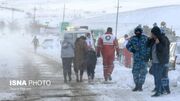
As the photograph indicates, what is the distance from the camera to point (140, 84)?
15.3 m

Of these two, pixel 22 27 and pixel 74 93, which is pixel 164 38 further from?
pixel 22 27

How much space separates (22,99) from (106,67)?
550 centimetres

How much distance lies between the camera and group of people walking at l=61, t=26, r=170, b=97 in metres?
14.3

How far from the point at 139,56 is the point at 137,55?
0.07m

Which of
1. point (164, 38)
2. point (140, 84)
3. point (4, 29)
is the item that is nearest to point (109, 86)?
point (140, 84)

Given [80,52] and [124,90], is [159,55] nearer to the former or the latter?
[124,90]

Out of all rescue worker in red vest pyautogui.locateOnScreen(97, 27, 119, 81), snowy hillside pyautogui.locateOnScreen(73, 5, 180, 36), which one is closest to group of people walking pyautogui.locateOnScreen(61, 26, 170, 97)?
rescue worker in red vest pyautogui.locateOnScreen(97, 27, 119, 81)

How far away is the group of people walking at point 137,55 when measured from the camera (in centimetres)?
1430

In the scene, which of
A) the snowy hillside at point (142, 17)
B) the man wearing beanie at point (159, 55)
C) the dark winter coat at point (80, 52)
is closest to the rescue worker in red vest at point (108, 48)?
the dark winter coat at point (80, 52)

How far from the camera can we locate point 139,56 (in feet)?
50.8

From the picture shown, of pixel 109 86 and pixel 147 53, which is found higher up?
pixel 147 53

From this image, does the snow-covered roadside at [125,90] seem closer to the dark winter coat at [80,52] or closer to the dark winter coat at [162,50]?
the dark winter coat at [80,52]

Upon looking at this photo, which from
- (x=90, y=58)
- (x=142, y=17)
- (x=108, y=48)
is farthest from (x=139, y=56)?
(x=142, y=17)

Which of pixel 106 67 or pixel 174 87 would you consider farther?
pixel 106 67
